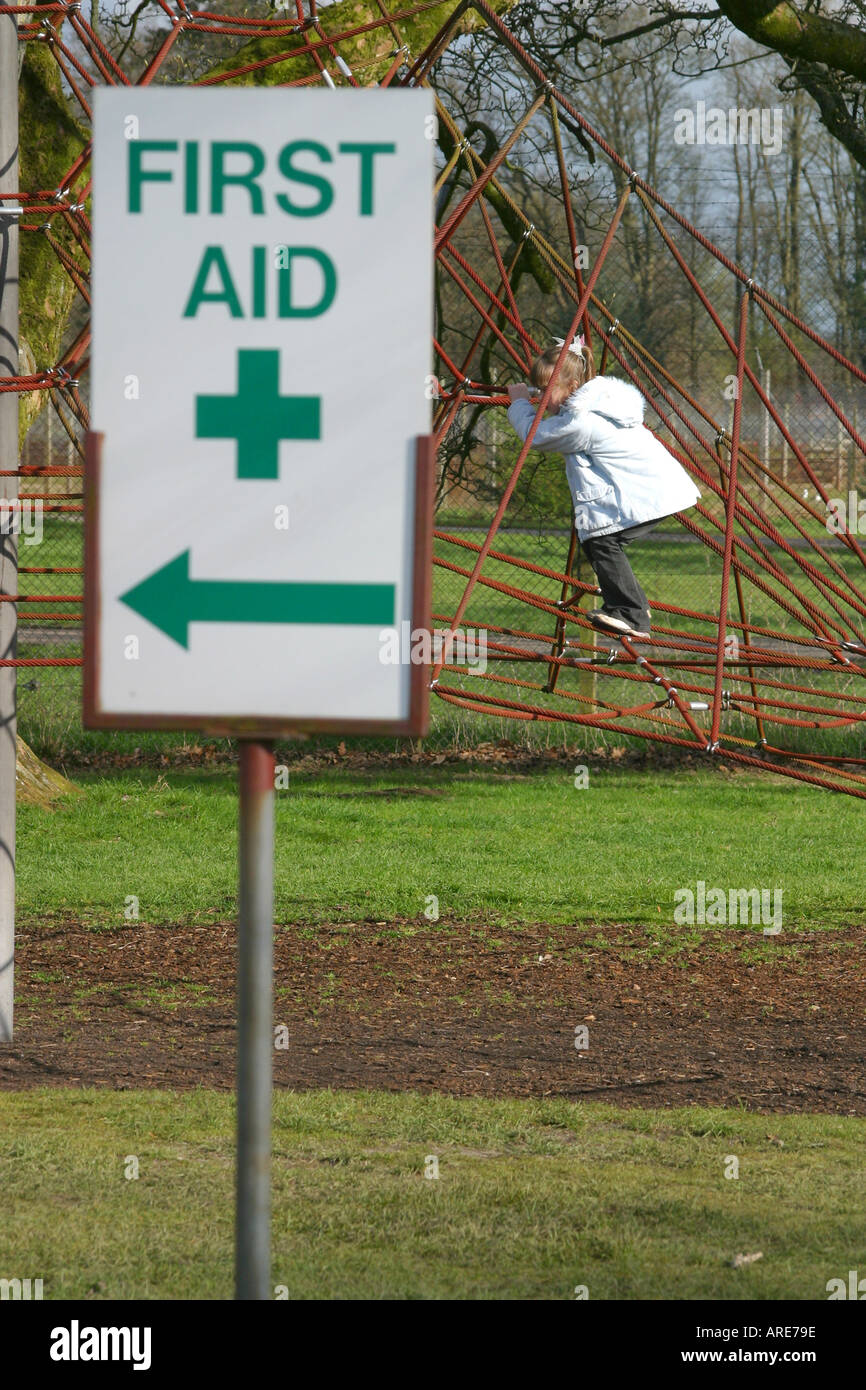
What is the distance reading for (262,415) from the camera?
1.84 m

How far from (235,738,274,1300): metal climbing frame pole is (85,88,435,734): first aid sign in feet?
0.49

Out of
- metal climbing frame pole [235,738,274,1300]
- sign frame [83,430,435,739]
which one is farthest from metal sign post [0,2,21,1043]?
metal climbing frame pole [235,738,274,1300]

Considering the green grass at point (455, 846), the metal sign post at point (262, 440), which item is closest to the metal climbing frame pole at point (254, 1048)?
the metal sign post at point (262, 440)

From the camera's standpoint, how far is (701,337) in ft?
41.5

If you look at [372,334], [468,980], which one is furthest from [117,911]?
→ [372,334]

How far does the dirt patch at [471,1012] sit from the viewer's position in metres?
4.36

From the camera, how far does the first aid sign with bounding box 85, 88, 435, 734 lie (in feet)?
6.02

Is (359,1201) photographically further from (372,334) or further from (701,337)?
(701,337)

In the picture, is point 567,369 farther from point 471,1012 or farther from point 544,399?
point 471,1012

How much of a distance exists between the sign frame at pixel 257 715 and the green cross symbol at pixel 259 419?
141 mm

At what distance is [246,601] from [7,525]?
3.07m

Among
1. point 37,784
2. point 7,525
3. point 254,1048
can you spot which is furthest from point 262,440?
point 37,784

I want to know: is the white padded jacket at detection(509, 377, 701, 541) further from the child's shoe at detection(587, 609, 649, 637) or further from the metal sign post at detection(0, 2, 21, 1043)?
the metal sign post at detection(0, 2, 21, 1043)

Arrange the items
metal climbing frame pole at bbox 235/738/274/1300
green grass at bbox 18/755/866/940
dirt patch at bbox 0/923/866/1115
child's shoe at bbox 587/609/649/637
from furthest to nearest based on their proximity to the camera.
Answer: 1. green grass at bbox 18/755/866/940
2. child's shoe at bbox 587/609/649/637
3. dirt patch at bbox 0/923/866/1115
4. metal climbing frame pole at bbox 235/738/274/1300
